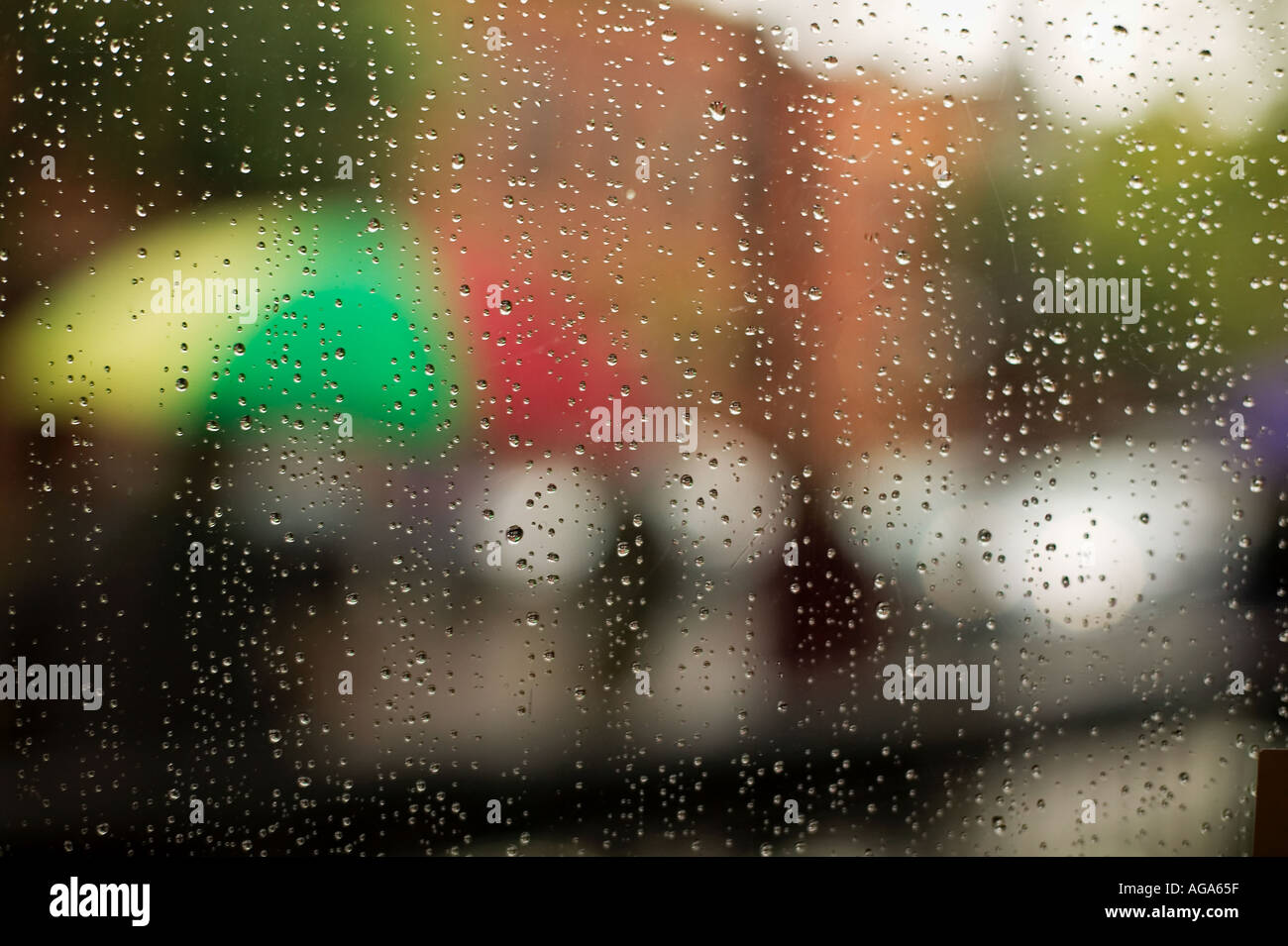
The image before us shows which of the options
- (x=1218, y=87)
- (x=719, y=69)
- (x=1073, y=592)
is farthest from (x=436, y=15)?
(x=1073, y=592)

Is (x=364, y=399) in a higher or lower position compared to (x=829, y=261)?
lower

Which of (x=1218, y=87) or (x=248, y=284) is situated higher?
(x=1218, y=87)

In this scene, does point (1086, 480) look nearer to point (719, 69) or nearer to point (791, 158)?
point (791, 158)

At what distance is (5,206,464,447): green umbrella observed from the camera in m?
0.92

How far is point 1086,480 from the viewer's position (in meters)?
0.92

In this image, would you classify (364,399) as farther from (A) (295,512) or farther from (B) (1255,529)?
(B) (1255,529)

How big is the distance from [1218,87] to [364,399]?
109 centimetres

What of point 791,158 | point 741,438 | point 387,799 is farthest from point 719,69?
point 387,799

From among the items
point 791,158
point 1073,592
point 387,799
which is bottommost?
point 387,799

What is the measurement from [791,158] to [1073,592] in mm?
631

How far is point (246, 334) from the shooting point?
0.92 m

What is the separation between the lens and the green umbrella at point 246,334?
917 millimetres

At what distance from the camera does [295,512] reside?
929mm

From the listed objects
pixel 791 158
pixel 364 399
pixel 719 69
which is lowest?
pixel 364 399
